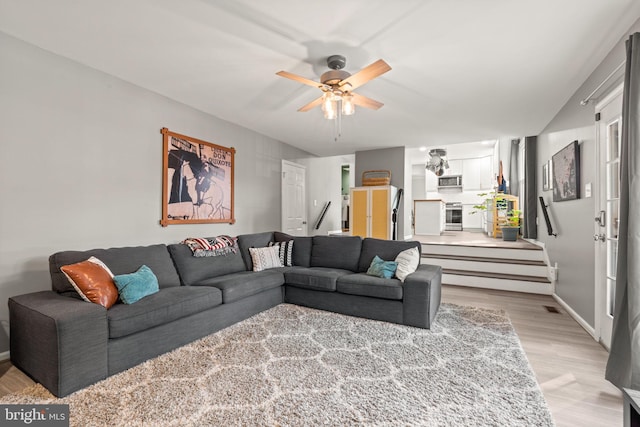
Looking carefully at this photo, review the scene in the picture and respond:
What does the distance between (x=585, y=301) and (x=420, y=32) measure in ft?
10.4

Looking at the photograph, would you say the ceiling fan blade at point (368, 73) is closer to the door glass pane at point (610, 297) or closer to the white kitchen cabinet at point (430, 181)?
the door glass pane at point (610, 297)

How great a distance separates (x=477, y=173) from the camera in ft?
31.8

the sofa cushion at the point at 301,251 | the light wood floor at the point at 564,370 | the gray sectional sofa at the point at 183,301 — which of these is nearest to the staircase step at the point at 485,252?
the light wood floor at the point at 564,370

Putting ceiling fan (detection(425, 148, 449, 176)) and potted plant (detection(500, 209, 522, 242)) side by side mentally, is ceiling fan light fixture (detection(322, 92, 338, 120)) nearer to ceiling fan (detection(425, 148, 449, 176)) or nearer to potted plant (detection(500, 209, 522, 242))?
potted plant (detection(500, 209, 522, 242))

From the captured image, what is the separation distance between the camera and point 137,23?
2.31 metres

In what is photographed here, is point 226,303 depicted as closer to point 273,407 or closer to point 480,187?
point 273,407

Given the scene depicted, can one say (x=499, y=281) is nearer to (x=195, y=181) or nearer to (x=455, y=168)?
(x=195, y=181)

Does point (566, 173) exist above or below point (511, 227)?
above

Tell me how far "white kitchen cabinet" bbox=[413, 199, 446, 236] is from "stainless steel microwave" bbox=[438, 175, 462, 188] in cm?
231

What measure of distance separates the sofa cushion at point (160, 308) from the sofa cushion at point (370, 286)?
1.33 meters

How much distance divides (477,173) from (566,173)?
21.5 ft

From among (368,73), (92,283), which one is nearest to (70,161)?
(92,283)

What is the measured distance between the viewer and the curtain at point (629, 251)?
1836 millimetres

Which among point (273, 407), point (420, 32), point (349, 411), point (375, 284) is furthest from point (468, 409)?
point (420, 32)
